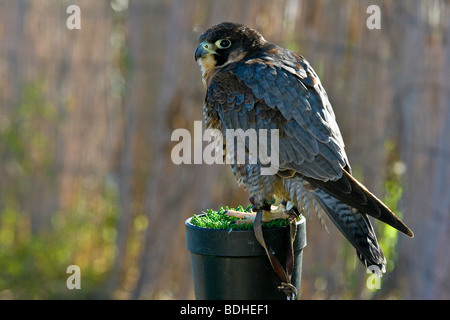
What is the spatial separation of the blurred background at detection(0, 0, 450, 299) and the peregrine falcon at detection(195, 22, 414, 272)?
1725mm

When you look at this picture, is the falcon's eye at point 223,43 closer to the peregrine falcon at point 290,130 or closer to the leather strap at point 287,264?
the peregrine falcon at point 290,130

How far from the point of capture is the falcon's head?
319 cm

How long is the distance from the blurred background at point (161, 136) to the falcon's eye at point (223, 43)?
1.65 m

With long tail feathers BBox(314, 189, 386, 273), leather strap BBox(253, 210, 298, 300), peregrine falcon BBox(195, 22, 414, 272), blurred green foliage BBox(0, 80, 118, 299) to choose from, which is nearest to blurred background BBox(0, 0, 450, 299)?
blurred green foliage BBox(0, 80, 118, 299)

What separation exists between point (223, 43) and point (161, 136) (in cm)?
242

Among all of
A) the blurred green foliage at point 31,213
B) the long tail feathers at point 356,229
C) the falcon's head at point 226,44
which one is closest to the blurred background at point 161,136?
the blurred green foliage at point 31,213

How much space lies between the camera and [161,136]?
552 centimetres

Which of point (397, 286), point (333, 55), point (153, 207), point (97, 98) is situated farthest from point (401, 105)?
point (97, 98)

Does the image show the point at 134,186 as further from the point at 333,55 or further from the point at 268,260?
the point at 268,260

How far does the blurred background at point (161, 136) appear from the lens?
4.36m

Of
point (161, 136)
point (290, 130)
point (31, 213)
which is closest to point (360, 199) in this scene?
point (290, 130)

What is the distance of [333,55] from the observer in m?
4.97

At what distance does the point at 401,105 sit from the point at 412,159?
1.38 feet

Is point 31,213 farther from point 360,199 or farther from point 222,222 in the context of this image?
point 360,199
